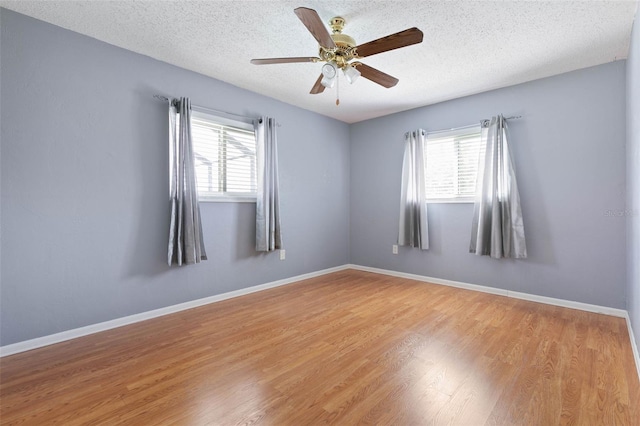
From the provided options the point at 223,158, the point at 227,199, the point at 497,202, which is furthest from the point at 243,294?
the point at 497,202

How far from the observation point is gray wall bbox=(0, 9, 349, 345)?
7.16 ft

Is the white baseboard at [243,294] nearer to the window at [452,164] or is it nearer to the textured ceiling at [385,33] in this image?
the window at [452,164]

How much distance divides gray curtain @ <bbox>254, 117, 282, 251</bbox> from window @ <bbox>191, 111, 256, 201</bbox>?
100 millimetres

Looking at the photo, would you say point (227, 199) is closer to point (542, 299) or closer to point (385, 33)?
point (385, 33)

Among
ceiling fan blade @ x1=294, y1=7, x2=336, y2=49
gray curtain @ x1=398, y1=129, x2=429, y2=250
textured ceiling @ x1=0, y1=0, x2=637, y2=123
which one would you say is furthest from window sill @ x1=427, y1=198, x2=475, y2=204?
ceiling fan blade @ x1=294, y1=7, x2=336, y2=49

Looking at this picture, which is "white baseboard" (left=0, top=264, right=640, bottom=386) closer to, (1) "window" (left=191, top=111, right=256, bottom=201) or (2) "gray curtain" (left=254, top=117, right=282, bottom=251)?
(2) "gray curtain" (left=254, top=117, right=282, bottom=251)

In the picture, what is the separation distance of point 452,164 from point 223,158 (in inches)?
118

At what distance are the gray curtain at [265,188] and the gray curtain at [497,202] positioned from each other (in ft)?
8.33

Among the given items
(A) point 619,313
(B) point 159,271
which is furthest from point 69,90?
(A) point 619,313

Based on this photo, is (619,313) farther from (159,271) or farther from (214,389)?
(159,271)

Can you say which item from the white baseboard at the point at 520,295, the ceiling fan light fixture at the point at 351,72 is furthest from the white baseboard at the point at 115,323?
the ceiling fan light fixture at the point at 351,72

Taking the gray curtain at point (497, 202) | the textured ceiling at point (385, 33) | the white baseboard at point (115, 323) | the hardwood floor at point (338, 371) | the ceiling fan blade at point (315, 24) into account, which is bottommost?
the hardwood floor at point (338, 371)

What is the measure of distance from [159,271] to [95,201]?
33.7 inches

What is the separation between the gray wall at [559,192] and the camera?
113 inches
